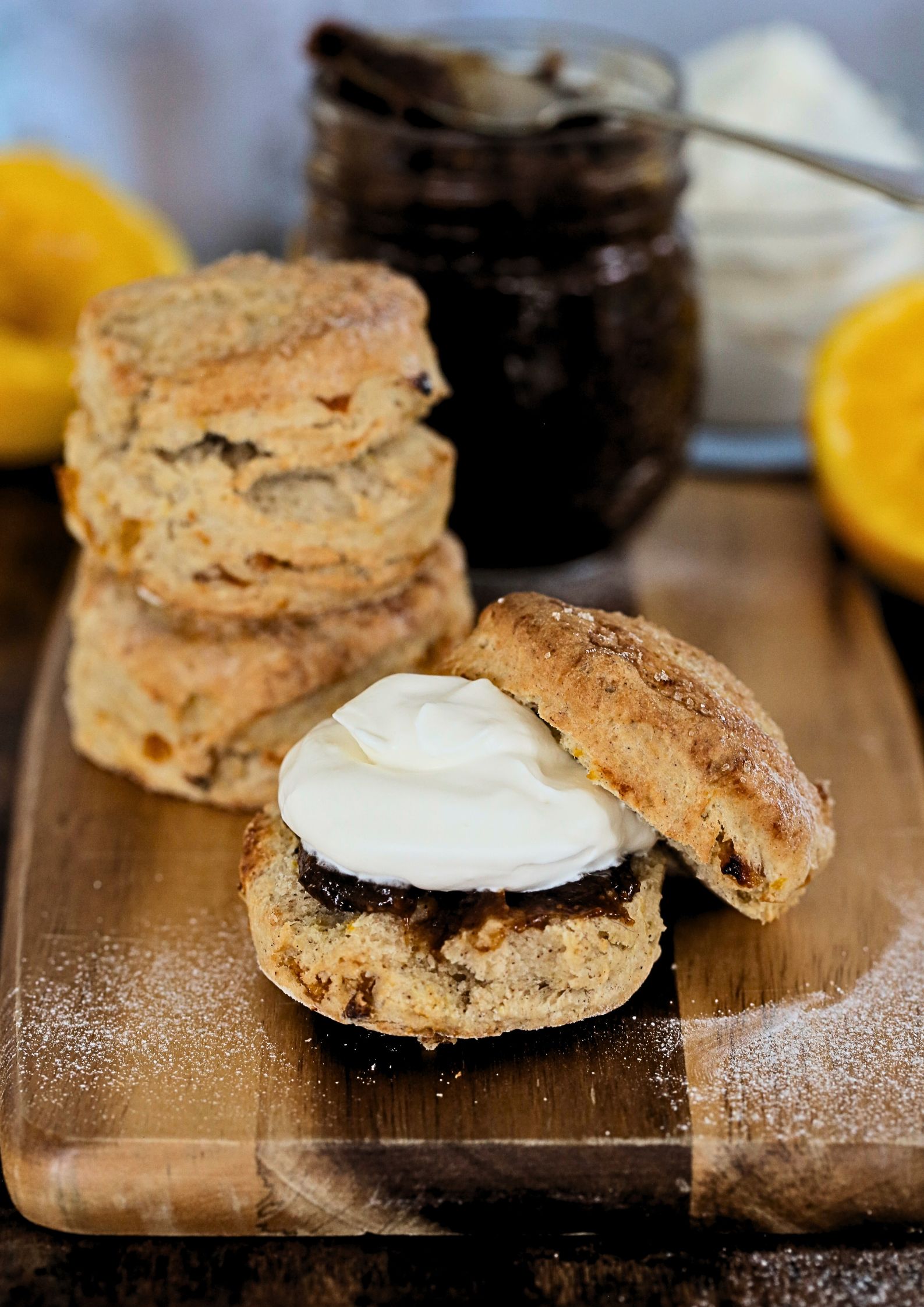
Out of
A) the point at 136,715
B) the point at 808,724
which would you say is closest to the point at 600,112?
the point at 808,724

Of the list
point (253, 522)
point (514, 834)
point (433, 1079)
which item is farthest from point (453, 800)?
point (253, 522)

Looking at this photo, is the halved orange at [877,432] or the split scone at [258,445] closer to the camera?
the split scone at [258,445]

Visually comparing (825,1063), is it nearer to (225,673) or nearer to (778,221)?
(225,673)

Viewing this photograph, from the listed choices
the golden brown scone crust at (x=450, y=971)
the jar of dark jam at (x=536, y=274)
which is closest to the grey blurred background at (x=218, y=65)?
the jar of dark jam at (x=536, y=274)

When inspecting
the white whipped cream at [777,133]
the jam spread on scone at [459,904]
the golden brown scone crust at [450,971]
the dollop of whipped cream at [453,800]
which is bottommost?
the golden brown scone crust at [450,971]

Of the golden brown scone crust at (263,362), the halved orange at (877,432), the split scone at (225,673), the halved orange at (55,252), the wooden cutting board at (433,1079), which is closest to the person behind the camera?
the wooden cutting board at (433,1079)

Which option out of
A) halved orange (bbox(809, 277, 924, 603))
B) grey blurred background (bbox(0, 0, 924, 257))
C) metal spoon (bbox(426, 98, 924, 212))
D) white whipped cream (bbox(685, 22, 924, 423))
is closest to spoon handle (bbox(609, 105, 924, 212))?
metal spoon (bbox(426, 98, 924, 212))

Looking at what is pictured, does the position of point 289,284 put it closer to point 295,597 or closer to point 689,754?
point 295,597

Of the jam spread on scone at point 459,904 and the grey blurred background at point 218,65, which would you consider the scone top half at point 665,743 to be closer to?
the jam spread on scone at point 459,904
